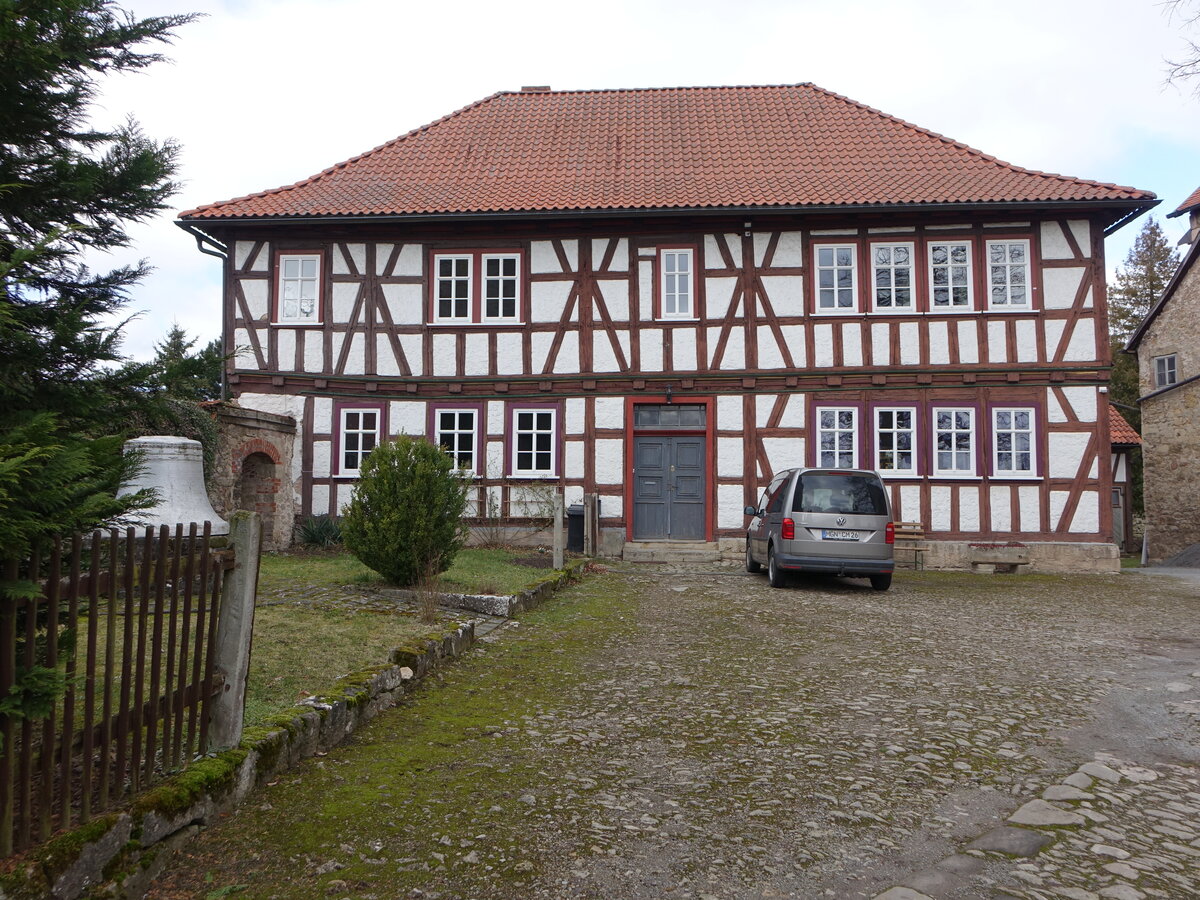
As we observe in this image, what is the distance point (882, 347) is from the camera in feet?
50.6

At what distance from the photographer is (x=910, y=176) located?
53.4 ft

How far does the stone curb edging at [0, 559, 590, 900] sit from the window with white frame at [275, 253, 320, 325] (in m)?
12.3

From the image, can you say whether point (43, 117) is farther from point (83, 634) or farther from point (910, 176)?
point (910, 176)

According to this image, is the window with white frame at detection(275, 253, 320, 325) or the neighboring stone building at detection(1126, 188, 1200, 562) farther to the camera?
the neighboring stone building at detection(1126, 188, 1200, 562)

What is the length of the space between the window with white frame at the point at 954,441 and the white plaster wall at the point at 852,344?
1.73 m

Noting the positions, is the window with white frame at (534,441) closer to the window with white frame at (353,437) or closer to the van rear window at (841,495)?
the window with white frame at (353,437)

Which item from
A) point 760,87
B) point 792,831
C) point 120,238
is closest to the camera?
point 792,831

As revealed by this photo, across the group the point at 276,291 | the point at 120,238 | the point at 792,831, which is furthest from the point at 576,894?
the point at 276,291

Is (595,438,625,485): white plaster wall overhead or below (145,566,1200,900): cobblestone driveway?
overhead

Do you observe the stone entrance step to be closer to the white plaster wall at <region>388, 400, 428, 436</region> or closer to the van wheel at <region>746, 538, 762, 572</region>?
the van wheel at <region>746, 538, 762, 572</region>

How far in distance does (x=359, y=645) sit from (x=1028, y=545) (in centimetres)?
1287

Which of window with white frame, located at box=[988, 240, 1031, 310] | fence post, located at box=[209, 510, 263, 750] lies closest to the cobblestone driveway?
fence post, located at box=[209, 510, 263, 750]

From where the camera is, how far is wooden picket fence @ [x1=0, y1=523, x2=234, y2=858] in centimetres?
262

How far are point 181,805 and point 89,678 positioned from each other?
0.68 meters
